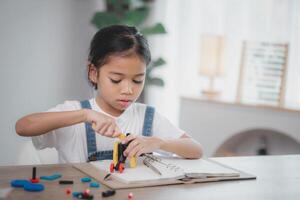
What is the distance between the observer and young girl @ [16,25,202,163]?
5.21 ft

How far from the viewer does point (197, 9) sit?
161 inches

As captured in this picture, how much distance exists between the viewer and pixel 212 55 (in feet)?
12.6

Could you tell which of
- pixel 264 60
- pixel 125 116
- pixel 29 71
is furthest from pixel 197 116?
pixel 125 116

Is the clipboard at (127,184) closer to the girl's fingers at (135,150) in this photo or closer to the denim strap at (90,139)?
the girl's fingers at (135,150)

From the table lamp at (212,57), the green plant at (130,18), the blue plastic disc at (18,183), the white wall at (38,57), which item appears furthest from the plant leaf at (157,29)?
the blue plastic disc at (18,183)

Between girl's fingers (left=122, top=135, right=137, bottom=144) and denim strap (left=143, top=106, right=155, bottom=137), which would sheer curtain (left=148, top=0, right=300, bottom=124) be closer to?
denim strap (left=143, top=106, right=155, bottom=137)

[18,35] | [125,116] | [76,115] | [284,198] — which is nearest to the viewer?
[284,198]

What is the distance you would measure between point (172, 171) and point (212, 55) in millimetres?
2489

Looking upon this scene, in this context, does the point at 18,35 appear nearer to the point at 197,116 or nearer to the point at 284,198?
the point at 197,116

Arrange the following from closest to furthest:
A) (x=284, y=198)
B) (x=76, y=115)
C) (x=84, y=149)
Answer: (x=284, y=198) < (x=76, y=115) < (x=84, y=149)

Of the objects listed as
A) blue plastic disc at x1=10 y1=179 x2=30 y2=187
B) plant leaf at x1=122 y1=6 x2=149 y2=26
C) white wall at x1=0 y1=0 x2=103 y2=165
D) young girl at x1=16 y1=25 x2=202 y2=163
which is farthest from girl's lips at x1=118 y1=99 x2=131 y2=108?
plant leaf at x1=122 y1=6 x2=149 y2=26

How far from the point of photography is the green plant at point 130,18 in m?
3.87

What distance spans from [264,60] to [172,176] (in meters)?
2.59

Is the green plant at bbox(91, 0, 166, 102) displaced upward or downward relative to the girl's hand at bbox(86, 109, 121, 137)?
upward
